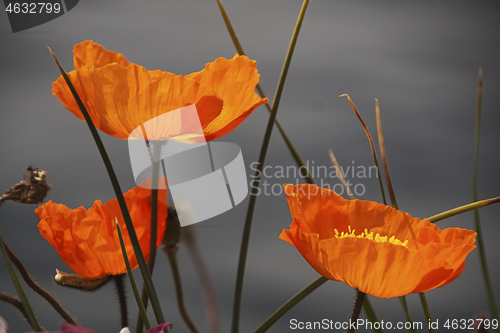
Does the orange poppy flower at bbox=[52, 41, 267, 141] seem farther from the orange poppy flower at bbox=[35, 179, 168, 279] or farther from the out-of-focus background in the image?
the out-of-focus background

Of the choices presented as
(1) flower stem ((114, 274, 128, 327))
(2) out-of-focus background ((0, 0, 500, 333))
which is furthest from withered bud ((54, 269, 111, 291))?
(2) out-of-focus background ((0, 0, 500, 333))

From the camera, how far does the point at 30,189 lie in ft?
0.40

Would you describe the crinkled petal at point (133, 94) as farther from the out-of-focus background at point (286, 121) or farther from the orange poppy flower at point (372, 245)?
the out-of-focus background at point (286, 121)

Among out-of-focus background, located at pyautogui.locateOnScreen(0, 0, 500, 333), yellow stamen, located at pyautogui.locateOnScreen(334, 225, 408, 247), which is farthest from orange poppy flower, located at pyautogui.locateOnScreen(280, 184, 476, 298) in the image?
out-of-focus background, located at pyautogui.locateOnScreen(0, 0, 500, 333)

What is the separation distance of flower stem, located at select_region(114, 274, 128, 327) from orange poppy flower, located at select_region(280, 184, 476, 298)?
6cm

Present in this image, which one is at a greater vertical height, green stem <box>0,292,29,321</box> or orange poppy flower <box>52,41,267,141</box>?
orange poppy flower <box>52,41,267,141</box>

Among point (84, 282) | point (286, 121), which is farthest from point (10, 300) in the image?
point (286, 121)

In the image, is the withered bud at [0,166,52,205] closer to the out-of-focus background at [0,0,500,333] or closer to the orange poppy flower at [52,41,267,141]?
the orange poppy flower at [52,41,267,141]

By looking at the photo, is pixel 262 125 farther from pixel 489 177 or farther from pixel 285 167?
pixel 489 177

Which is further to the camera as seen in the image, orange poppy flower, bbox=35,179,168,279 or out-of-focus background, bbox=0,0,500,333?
out-of-focus background, bbox=0,0,500,333

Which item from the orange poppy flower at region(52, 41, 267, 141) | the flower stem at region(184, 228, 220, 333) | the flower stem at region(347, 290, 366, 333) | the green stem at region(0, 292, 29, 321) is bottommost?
the flower stem at region(184, 228, 220, 333)

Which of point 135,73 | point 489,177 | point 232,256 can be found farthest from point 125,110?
point 489,177

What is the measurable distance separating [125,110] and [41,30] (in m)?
0.21

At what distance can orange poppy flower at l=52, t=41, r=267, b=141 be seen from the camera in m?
0.10
